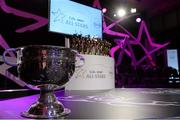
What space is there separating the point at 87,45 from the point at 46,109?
2.41ft

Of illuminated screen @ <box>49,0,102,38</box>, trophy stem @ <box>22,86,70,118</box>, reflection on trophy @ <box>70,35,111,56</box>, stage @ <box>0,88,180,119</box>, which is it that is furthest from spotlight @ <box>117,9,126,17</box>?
trophy stem @ <box>22,86,70,118</box>

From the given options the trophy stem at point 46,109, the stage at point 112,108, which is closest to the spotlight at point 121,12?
the stage at point 112,108

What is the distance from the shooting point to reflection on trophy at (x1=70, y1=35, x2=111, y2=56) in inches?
45.4

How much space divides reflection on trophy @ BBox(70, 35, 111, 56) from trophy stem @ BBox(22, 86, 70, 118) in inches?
26.2

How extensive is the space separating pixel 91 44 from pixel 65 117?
30.2 inches

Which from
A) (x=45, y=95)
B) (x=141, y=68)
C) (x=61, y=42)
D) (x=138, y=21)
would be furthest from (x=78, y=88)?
(x=138, y=21)

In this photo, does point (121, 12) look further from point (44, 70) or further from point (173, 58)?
point (44, 70)

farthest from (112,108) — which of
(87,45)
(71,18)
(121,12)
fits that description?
(121,12)

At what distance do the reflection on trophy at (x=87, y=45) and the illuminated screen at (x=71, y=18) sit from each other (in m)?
0.28

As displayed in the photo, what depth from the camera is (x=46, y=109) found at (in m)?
0.45

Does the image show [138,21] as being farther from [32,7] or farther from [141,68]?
[32,7]

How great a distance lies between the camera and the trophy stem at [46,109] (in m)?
0.44

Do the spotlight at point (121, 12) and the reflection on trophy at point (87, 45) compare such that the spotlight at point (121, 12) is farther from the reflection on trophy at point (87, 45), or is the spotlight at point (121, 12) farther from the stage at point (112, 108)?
the stage at point (112, 108)

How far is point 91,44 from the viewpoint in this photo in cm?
117
